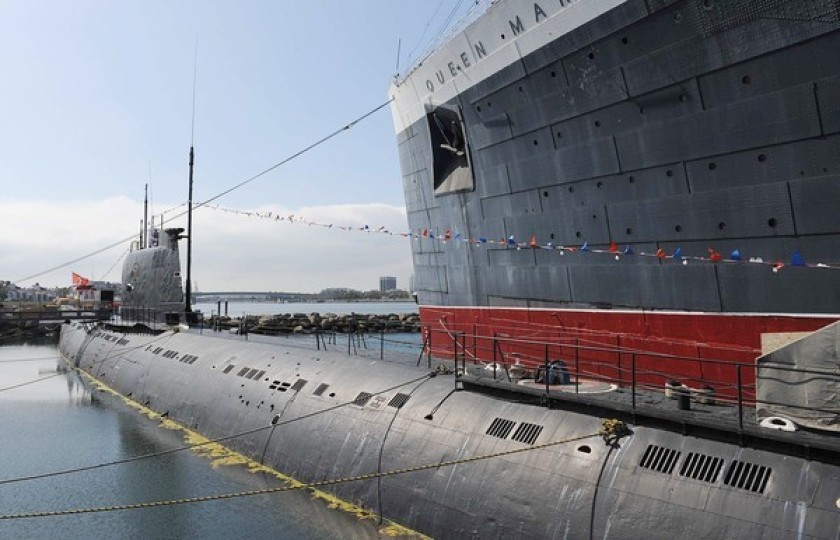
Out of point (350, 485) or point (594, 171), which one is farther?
point (594, 171)

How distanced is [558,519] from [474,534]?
1306 mm

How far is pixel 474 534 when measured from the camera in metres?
8.41

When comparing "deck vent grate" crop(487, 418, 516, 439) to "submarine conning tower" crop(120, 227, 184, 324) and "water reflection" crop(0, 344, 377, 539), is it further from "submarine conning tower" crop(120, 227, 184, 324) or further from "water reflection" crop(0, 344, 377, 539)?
"submarine conning tower" crop(120, 227, 184, 324)

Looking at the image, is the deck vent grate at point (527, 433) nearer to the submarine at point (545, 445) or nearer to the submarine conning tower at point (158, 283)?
the submarine at point (545, 445)

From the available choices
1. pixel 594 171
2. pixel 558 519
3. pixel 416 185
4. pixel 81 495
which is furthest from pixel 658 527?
pixel 416 185

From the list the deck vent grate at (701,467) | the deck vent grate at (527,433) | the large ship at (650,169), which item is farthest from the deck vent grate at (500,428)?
the large ship at (650,169)

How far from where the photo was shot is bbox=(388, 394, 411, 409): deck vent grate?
11.0m

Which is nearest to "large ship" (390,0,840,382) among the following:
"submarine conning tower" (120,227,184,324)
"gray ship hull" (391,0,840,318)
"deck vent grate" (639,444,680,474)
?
"gray ship hull" (391,0,840,318)

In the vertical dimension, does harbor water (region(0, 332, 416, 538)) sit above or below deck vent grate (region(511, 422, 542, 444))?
Answer: below

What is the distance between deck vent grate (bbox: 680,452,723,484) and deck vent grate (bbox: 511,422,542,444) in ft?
6.92

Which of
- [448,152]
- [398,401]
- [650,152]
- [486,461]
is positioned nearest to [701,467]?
[486,461]

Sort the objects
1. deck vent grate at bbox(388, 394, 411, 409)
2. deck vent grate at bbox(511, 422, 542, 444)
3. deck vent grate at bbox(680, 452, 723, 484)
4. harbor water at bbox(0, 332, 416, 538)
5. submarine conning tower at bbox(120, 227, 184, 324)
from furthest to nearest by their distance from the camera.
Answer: submarine conning tower at bbox(120, 227, 184, 324)
deck vent grate at bbox(388, 394, 411, 409)
harbor water at bbox(0, 332, 416, 538)
deck vent grate at bbox(511, 422, 542, 444)
deck vent grate at bbox(680, 452, 723, 484)

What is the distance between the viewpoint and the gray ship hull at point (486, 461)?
6.51 meters

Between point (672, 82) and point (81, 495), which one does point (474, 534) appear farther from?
point (81, 495)
